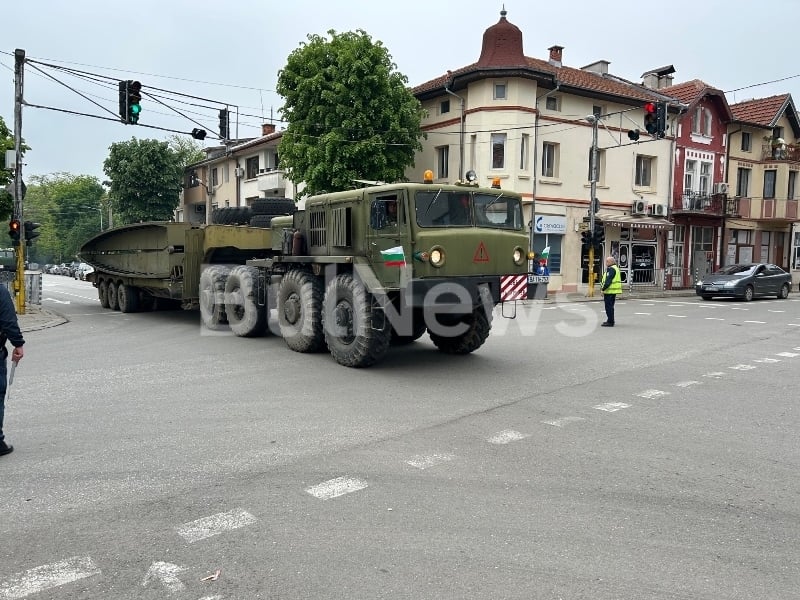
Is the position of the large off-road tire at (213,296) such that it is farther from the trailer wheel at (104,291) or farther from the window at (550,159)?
the window at (550,159)

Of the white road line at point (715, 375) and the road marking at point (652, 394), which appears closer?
the road marking at point (652, 394)

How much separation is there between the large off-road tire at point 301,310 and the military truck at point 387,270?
0.7 inches

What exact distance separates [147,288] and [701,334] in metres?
12.8

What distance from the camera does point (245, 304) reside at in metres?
12.4

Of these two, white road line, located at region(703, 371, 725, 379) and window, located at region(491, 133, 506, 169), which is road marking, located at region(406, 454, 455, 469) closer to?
white road line, located at region(703, 371, 725, 379)

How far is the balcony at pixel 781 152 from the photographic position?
35.7 meters

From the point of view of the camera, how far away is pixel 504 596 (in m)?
3.29

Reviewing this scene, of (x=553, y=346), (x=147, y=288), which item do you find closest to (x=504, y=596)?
(x=553, y=346)

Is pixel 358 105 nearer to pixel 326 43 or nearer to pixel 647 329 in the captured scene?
pixel 326 43

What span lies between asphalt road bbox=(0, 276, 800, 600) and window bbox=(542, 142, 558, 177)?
61.7 feet

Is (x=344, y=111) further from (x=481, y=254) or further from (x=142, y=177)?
(x=142, y=177)

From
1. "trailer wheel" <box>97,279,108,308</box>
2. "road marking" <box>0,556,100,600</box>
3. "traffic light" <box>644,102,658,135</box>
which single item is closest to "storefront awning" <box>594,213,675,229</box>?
"traffic light" <box>644,102,658,135</box>

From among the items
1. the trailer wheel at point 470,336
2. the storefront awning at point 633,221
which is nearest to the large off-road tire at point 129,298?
the trailer wheel at point 470,336

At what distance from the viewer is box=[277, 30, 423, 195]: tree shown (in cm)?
2392
